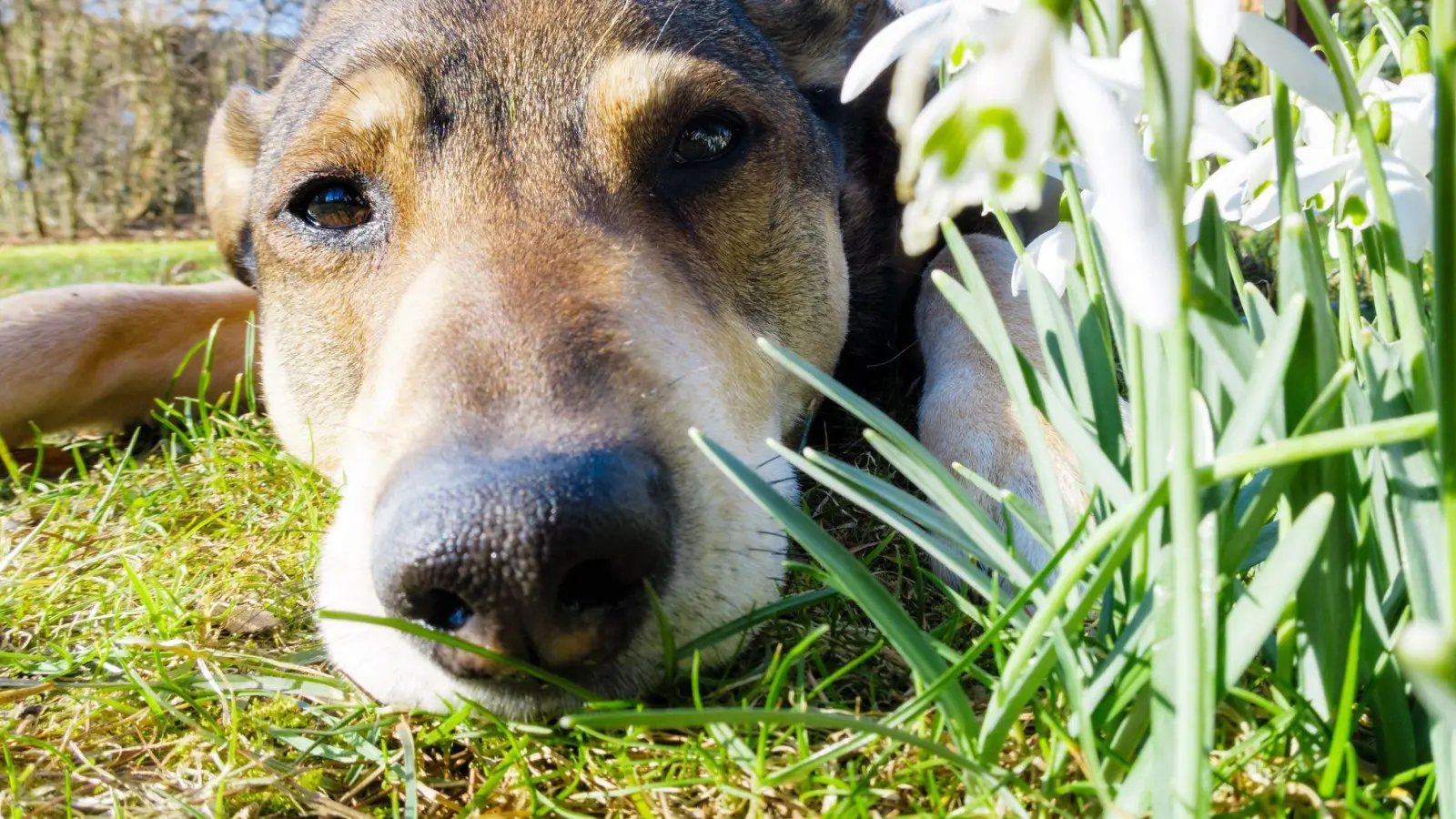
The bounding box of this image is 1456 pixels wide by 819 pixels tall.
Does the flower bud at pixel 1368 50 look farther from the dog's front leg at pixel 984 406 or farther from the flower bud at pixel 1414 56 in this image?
the dog's front leg at pixel 984 406

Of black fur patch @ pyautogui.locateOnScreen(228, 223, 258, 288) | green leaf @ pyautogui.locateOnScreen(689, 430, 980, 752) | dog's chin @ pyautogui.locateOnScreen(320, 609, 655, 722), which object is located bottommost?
black fur patch @ pyautogui.locateOnScreen(228, 223, 258, 288)

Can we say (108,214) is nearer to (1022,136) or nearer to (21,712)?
(21,712)

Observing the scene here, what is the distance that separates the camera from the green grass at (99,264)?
9073mm

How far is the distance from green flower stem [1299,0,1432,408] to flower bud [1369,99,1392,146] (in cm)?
11

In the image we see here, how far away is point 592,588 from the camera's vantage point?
1.34m

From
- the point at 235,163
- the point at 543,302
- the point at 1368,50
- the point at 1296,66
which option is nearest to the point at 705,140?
the point at 543,302

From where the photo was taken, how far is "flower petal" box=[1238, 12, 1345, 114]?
2.77 feet

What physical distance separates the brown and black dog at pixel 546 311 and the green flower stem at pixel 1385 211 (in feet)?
2.53

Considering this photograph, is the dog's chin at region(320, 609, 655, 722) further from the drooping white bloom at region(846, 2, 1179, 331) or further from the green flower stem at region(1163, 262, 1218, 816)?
the drooping white bloom at region(846, 2, 1179, 331)

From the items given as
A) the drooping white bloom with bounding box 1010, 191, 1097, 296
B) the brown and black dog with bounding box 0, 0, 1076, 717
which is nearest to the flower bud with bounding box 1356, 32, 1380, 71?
the drooping white bloom with bounding box 1010, 191, 1097, 296

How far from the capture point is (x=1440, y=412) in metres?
0.87

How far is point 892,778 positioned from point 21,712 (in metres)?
1.51

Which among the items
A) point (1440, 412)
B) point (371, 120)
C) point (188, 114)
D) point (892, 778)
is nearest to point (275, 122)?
point (371, 120)

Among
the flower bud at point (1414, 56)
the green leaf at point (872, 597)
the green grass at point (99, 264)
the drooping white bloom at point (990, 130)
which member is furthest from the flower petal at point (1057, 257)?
the green grass at point (99, 264)
